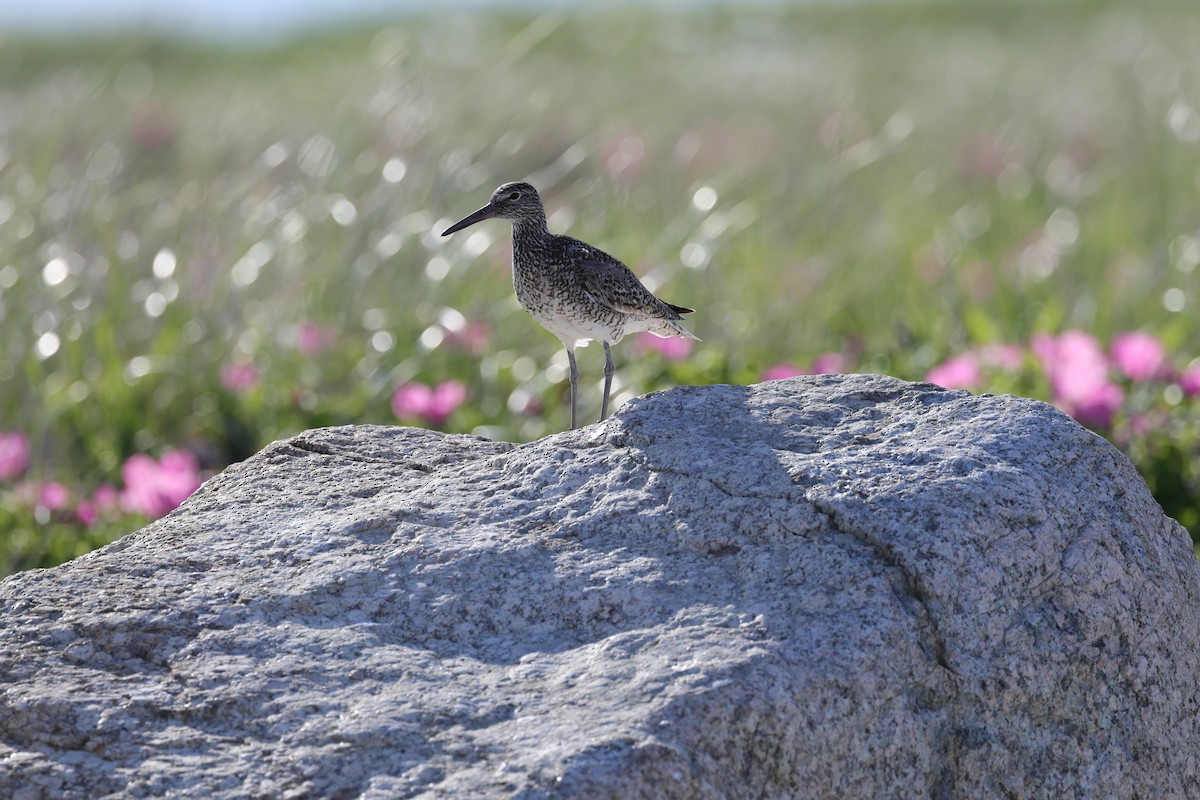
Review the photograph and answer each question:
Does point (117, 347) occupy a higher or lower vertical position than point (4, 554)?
higher

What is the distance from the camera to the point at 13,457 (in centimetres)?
539

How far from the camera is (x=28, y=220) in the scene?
6742mm

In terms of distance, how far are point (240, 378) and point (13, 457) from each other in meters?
1.10

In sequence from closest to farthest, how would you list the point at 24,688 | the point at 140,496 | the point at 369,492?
the point at 24,688
the point at 369,492
the point at 140,496

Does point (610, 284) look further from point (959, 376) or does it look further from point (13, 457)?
point (13, 457)

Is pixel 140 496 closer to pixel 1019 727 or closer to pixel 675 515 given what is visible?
pixel 675 515

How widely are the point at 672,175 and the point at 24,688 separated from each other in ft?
24.6

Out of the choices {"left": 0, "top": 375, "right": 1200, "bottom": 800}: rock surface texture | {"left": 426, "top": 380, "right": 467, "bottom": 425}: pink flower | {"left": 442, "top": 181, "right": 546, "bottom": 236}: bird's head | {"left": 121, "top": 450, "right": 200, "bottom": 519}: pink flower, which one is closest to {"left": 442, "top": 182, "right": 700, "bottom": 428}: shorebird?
{"left": 442, "top": 181, "right": 546, "bottom": 236}: bird's head

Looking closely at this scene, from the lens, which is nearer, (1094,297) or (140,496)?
(140,496)

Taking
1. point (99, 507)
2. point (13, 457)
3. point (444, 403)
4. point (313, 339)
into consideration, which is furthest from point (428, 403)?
point (13, 457)

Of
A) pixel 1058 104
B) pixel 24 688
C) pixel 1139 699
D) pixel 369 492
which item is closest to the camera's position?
pixel 24 688

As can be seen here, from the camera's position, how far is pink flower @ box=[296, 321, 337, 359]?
636cm

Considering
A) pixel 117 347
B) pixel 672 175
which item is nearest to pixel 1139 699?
pixel 117 347

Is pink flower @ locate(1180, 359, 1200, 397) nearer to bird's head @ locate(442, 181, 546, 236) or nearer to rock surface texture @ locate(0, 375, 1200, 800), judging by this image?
rock surface texture @ locate(0, 375, 1200, 800)
